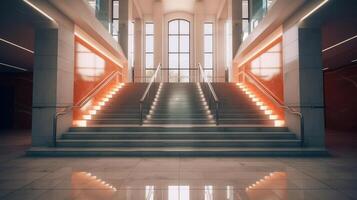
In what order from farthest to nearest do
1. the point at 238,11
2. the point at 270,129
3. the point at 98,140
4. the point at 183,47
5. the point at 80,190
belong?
the point at 183,47 → the point at 238,11 → the point at 270,129 → the point at 98,140 → the point at 80,190

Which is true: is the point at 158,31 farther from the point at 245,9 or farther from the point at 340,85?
the point at 340,85

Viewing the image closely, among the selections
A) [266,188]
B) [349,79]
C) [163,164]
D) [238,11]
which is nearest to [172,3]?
[238,11]

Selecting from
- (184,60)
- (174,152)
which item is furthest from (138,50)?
(174,152)

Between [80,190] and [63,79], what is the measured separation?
547cm

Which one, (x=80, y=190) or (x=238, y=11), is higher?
(x=238, y=11)

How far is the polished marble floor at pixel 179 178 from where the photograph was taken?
4250 mm

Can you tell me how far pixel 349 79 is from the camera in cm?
1644

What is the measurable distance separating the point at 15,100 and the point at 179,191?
59.5 ft

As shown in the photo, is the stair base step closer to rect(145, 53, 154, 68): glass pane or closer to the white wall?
the white wall

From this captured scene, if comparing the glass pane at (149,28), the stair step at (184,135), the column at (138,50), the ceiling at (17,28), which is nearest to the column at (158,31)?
the column at (138,50)

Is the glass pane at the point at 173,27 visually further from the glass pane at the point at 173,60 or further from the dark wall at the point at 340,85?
the dark wall at the point at 340,85

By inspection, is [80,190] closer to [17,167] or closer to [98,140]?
[17,167]

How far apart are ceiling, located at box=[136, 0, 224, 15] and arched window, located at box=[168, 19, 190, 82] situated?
1.50m

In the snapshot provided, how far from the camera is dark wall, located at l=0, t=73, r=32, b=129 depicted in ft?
60.9
